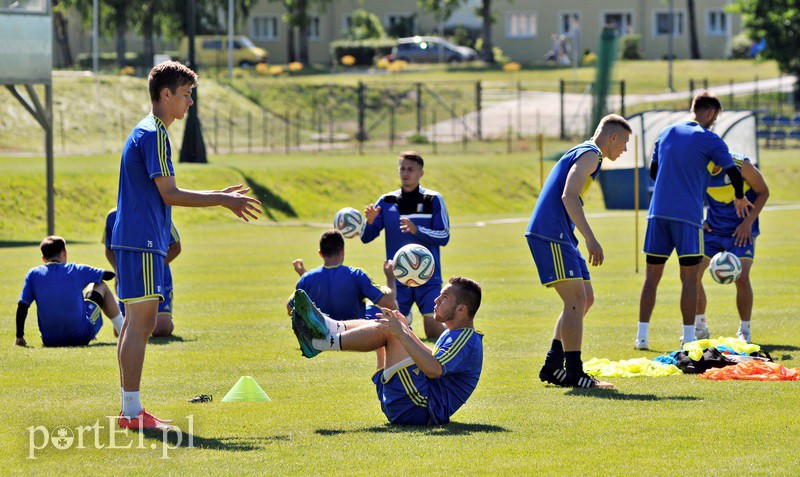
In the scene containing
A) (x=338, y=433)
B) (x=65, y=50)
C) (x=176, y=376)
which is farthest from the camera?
(x=65, y=50)

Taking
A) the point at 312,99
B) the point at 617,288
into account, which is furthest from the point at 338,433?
the point at 312,99

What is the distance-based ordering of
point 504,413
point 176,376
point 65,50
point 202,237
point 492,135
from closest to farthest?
1. point 504,413
2. point 176,376
3. point 202,237
4. point 492,135
5. point 65,50

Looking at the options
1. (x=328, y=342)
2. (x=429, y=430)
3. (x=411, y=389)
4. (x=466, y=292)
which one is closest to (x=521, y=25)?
(x=328, y=342)

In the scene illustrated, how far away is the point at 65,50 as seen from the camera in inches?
3127

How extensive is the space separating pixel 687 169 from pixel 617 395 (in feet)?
10.5

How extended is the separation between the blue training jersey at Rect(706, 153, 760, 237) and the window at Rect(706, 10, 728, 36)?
77.4m

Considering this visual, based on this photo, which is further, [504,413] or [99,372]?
[99,372]

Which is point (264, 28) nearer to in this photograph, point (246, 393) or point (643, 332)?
point (643, 332)

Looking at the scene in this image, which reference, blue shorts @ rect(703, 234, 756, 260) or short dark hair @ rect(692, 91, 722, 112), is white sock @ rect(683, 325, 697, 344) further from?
short dark hair @ rect(692, 91, 722, 112)

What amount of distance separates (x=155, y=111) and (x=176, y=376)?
3.35 metres

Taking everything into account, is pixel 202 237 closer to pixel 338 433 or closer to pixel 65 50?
pixel 338 433

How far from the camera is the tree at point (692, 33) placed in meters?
84.4

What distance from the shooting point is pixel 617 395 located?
10328 millimetres

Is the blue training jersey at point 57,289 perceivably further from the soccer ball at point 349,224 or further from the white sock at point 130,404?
the white sock at point 130,404
